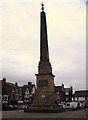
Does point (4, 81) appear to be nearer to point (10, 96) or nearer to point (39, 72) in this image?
point (10, 96)

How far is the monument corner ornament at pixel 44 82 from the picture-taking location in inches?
1217

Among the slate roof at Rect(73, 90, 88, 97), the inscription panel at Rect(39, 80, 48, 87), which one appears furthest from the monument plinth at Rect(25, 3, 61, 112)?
the slate roof at Rect(73, 90, 88, 97)

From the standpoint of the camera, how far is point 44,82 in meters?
32.1

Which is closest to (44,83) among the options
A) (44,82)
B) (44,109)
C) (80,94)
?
(44,82)

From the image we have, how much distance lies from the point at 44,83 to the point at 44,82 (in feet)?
0.43

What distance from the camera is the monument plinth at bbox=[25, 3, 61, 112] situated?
30850 mm

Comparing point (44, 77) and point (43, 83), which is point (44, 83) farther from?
point (44, 77)

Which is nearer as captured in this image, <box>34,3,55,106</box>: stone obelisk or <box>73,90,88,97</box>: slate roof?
<box>34,3,55,106</box>: stone obelisk

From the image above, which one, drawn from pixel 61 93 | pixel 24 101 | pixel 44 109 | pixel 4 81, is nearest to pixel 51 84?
pixel 44 109

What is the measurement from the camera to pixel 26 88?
258ft

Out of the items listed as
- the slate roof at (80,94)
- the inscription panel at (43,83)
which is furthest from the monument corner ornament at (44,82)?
the slate roof at (80,94)

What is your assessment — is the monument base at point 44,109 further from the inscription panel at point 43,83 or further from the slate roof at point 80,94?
the slate roof at point 80,94

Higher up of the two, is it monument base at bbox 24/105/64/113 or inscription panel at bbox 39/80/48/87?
inscription panel at bbox 39/80/48/87

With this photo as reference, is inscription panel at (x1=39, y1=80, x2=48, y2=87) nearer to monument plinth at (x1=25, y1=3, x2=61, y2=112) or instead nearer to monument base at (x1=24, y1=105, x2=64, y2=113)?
monument plinth at (x1=25, y1=3, x2=61, y2=112)
